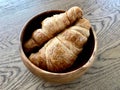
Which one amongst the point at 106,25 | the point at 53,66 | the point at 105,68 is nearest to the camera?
the point at 53,66

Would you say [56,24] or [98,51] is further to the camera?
[98,51]

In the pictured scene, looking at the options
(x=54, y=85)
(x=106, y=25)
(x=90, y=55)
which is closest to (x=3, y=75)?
(x=54, y=85)

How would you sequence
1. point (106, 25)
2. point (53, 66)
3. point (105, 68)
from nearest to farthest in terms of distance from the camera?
point (53, 66)
point (105, 68)
point (106, 25)

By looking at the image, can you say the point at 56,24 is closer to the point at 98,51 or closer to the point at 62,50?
the point at 62,50

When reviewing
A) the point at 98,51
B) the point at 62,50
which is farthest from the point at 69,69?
the point at 98,51

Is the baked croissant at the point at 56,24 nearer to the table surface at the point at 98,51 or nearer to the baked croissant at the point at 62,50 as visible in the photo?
the baked croissant at the point at 62,50

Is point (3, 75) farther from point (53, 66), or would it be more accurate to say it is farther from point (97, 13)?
point (97, 13)
